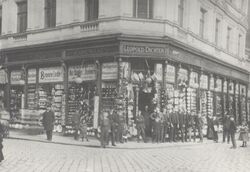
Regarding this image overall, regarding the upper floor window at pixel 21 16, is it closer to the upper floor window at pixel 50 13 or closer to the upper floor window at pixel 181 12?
the upper floor window at pixel 50 13

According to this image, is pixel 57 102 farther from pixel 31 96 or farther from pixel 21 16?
pixel 21 16

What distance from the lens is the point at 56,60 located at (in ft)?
78.0

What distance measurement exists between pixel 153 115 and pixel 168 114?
0.73m

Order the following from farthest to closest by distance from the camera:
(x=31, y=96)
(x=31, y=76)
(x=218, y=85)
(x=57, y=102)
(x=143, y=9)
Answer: (x=218, y=85) < (x=31, y=76) < (x=31, y=96) < (x=57, y=102) < (x=143, y=9)

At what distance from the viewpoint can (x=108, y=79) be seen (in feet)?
70.5

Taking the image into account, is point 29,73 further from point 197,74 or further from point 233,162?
point 233,162

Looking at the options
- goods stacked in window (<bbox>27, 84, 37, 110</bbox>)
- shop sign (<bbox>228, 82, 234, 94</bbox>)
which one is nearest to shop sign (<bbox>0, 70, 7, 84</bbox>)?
goods stacked in window (<bbox>27, 84, 37, 110</bbox>)

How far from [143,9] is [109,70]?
11.1 ft

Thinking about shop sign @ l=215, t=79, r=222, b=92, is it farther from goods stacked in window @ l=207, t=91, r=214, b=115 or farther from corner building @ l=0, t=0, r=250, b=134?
goods stacked in window @ l=207, t=91, r=214, b=115

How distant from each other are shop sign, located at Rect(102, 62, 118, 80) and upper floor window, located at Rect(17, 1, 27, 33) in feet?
23.9

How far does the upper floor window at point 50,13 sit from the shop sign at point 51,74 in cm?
247

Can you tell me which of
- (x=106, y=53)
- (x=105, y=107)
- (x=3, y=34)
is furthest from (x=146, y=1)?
(x=3, y=34)

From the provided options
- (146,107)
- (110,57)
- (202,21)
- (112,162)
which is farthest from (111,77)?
(112,162)

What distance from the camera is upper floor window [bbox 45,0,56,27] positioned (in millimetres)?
24641
